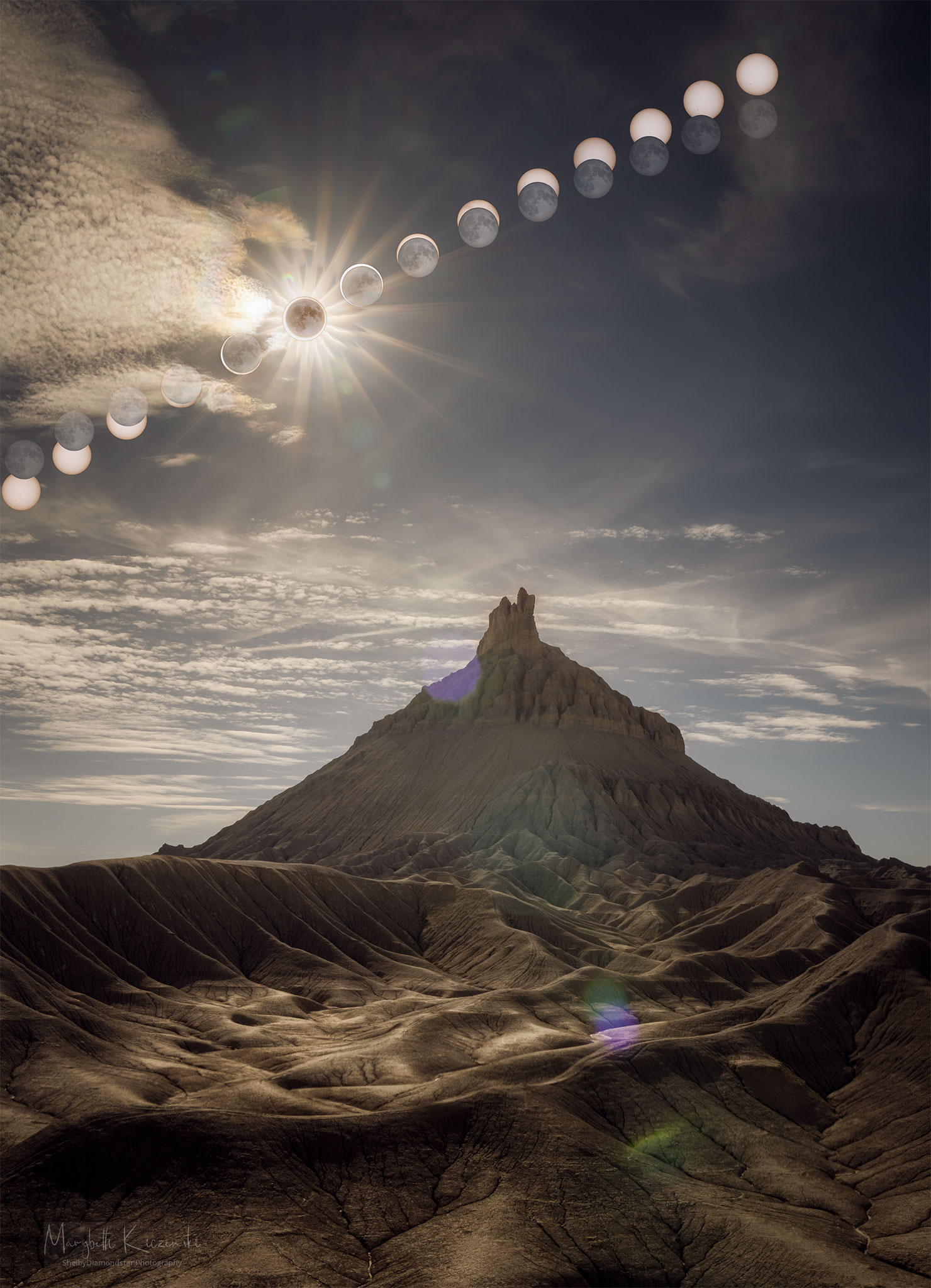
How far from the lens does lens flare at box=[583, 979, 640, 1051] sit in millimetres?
84750

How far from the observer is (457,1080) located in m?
62.1

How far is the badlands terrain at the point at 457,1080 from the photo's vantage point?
4341 cm

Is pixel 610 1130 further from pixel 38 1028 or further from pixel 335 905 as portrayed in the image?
pixel 335 905

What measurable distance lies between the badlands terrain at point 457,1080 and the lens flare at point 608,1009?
350mm

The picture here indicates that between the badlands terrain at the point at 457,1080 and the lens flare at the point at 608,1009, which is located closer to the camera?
the badlands terrain at the point at 457,1080

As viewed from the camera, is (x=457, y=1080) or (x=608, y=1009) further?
(x=608, y=1009)

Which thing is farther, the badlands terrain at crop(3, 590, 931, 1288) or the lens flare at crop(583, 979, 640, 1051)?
the lens flare at crop(583, 979, 640, 1051)

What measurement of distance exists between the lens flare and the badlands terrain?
0.35 meters

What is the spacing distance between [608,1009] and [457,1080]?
114 feet

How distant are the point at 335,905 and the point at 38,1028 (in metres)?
54.4

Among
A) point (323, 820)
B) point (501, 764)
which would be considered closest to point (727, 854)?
point (501, 764)

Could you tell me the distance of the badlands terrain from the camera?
43.4 meters

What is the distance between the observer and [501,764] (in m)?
197

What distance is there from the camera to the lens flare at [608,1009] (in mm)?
84750
